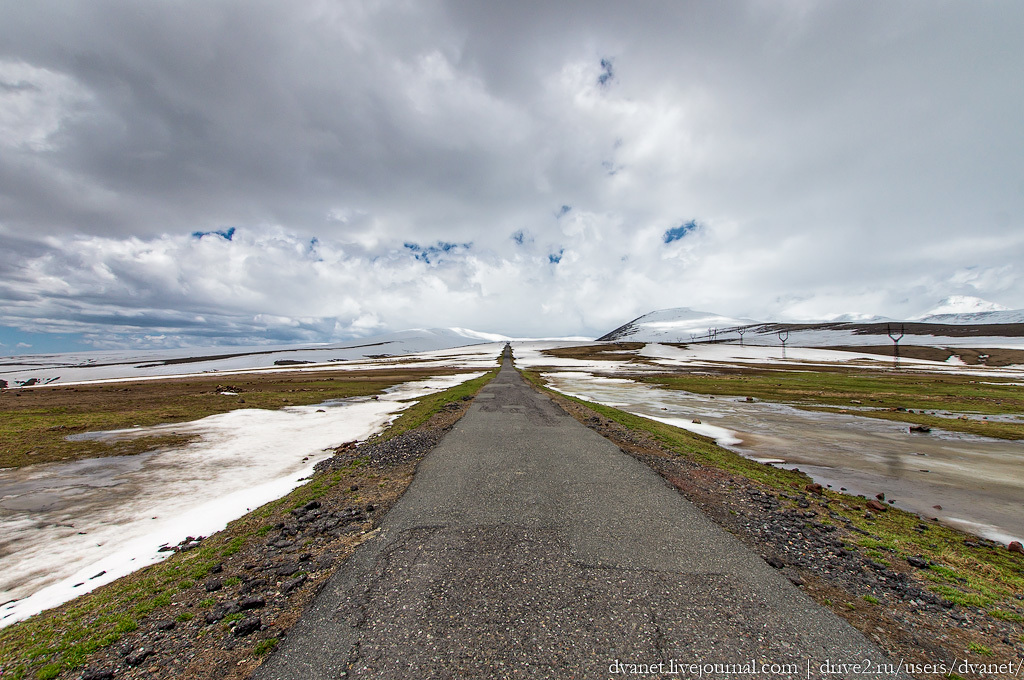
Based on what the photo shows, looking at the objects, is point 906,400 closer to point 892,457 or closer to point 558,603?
point 892,457

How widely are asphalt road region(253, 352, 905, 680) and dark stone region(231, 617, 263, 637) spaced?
2.22 feet

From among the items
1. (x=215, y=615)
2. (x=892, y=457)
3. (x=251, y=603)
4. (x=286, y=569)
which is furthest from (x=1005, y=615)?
(x=892, y=457)

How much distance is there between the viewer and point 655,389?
47188 millimetres

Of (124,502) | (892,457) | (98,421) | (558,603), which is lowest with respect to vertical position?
(98,421)

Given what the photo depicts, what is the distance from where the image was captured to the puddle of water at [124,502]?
841cm

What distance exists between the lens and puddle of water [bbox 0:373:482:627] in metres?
8.41

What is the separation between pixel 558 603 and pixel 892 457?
2104 cm

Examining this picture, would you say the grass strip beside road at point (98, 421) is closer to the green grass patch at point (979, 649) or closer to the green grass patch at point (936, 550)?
the green grass patch at point (979, 649)

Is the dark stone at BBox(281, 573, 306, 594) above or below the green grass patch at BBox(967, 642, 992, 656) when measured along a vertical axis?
below

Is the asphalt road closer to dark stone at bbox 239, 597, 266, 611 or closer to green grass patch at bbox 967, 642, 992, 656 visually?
dark stone at bbox 239, 597, 266, 611

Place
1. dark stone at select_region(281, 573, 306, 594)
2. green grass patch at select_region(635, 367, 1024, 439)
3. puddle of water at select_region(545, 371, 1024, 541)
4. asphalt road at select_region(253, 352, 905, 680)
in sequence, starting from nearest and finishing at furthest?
asphalt road at select_region(253, 352, 905, 680)
dark stone at select_region(281, 573, 306, 594)
puddle of water at select_region(545, 371, 1024, 541)
green grass patch at select_region(635, 367, 1024, 439)

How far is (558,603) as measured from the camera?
5566 millimetres

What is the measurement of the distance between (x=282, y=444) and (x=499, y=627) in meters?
20.0

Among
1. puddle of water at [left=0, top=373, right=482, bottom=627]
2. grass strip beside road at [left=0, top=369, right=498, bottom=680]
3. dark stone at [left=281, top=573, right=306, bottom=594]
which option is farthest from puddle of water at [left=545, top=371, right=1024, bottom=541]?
puddle of water at [left=0, top=373, right=482, bottom=627]
